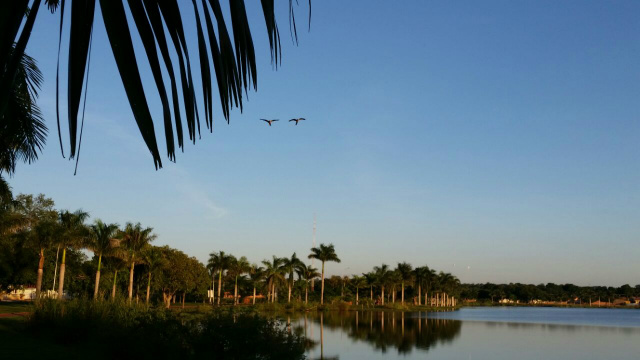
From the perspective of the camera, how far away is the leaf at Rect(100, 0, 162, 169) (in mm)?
1306

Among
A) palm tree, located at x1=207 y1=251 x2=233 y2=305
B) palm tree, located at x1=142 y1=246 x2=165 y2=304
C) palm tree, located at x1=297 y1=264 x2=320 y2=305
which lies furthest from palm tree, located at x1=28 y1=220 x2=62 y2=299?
palm tree, located at x1=297 y1=264 x2=320 y2=305

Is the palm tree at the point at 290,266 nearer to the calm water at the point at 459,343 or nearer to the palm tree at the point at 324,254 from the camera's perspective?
the palm tree at the point at 324,254

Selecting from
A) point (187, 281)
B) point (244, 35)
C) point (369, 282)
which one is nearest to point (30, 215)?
point (187, 281)

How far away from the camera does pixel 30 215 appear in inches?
2445

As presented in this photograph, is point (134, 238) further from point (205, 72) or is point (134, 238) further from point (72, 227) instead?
point (205, 72)

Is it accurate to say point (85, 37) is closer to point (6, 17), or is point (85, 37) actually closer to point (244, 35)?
point (6, 17)

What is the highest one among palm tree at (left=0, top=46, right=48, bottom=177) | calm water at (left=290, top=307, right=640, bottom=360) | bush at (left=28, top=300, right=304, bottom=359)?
palm tree at (left=0, top=46, right=48, bottom=177)

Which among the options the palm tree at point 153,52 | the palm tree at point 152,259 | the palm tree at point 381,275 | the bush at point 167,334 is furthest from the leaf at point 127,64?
the palm tree at point 381,275

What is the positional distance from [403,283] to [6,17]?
110 m

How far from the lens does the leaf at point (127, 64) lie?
1.31 m

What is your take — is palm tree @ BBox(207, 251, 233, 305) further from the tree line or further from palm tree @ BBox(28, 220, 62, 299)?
palm tree @ BBox(28, 220, 62, 299)

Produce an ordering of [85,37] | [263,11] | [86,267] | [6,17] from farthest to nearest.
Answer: [86,267], [263,11], [85,37], [6,17]

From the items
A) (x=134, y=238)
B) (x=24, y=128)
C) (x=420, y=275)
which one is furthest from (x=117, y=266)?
(x=420, y=275)

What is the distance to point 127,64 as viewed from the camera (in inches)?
51.9
